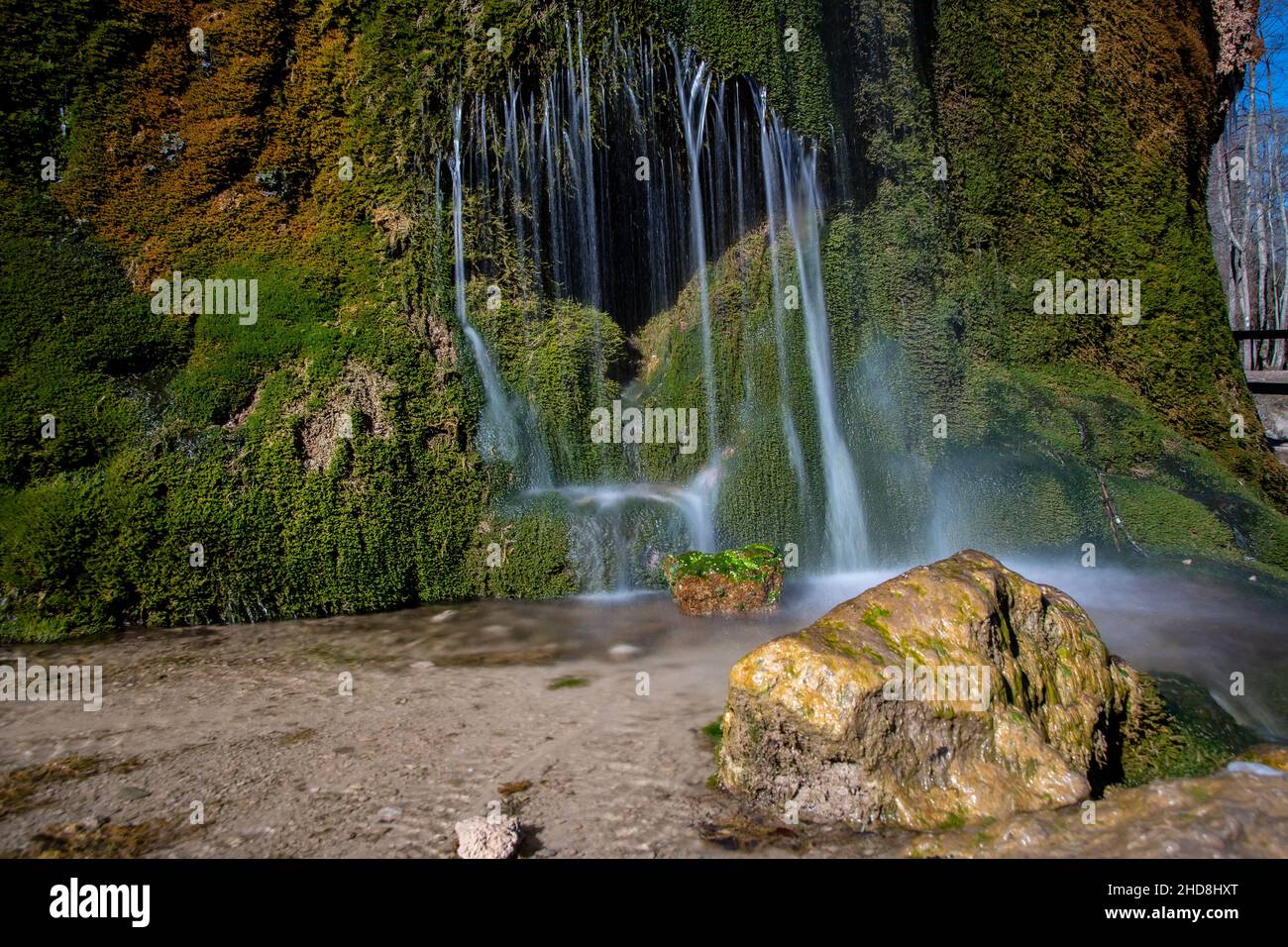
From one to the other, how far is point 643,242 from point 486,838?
9.25 metres

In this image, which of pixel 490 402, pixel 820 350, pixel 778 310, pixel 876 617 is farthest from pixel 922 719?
pixel 778 310

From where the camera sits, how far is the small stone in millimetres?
2963

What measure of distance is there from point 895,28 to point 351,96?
7615 mm

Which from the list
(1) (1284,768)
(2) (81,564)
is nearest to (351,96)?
(2) (81,564)

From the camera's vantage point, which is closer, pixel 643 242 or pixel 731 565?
pixel 731 565

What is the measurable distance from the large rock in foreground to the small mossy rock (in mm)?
3242

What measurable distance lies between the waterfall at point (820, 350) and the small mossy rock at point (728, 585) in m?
2.03

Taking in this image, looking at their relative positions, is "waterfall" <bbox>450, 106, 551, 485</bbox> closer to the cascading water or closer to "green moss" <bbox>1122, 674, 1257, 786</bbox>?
the cascading water

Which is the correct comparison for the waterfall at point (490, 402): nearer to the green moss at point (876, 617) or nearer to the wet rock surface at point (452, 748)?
the wet rock surface at point (452, 748)

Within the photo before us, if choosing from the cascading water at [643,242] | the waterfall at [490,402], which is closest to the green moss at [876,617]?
the cascading water at [643,242]

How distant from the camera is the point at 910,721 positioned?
129 inches

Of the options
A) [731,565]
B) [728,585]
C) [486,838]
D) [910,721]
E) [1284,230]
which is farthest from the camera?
[1284,230]

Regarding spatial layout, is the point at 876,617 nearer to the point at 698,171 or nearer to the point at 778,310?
the point at 778,310
